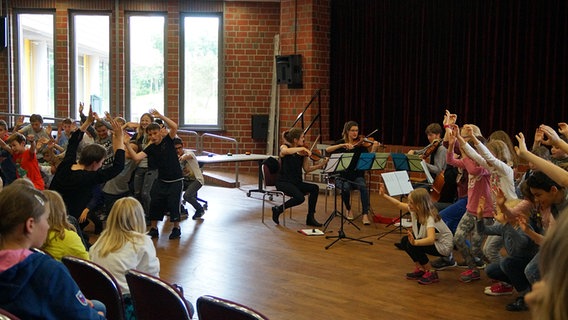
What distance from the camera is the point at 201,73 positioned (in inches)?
590

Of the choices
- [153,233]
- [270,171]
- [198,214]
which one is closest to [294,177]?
[270,171]

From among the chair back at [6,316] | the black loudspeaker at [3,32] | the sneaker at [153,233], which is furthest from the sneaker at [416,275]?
the black loudspeaker at [3,32]

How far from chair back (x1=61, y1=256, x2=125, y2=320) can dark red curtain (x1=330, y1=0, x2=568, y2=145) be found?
8.18 metres

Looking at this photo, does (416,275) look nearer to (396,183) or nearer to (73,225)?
(396,183)

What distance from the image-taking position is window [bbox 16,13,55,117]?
15.2 metres

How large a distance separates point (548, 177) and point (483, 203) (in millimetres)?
1429

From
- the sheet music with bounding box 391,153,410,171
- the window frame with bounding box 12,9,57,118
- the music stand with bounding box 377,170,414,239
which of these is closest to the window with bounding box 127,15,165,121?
the window frame with bounding box 12,9,57,118

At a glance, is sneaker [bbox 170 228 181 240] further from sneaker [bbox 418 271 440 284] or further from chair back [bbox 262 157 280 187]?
sneaker [bbox 418 271 440 284]

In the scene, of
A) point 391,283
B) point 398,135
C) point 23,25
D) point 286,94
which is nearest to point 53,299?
point 391,283

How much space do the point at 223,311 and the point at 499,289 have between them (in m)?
3.77

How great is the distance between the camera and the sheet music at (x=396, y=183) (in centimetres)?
740

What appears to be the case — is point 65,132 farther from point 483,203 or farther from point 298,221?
point 483,203

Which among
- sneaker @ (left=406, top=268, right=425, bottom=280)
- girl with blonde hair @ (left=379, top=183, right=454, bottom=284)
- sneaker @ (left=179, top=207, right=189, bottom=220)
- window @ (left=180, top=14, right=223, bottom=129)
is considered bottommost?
sneaker @ (left=179, top=207, right=189, bottom=220)

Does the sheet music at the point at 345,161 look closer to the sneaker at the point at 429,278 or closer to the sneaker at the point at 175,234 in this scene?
the sneaker at the point at 175,234
